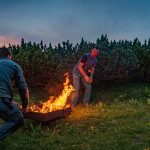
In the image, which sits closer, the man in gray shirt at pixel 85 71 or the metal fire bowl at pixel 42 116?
the metal fire bowl at pixel 42 116

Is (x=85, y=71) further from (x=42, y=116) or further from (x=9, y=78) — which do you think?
(x=9, y=78)

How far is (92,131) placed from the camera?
40.9ft

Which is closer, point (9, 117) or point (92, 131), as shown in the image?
point (9, 117)

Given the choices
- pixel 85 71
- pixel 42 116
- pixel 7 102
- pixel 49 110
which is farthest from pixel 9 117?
pixel 85 71

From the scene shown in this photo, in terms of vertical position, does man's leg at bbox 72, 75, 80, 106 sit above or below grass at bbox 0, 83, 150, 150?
above

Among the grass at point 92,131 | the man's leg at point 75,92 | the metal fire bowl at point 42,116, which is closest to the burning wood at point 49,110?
the metal fire bowl at point 42,116

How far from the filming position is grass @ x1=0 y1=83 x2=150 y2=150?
36.6 ft

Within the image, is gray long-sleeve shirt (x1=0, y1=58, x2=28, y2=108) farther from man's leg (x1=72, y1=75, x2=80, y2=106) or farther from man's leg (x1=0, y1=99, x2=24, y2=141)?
man's leg (x1=72, y1=75, x2=80, y2=106)

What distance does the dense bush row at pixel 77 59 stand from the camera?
68.7 feet

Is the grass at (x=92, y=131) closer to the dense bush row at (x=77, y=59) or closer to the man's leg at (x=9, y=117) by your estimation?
the man's leg at (x=9, y=117)

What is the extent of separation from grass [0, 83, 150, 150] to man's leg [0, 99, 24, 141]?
97 cm

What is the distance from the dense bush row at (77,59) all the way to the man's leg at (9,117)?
1057cm

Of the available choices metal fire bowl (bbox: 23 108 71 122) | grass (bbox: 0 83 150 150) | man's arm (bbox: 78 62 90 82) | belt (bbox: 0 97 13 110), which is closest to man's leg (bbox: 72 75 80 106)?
man's arm (bbox: 78 62 90 82)

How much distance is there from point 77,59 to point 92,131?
30.1 feet
